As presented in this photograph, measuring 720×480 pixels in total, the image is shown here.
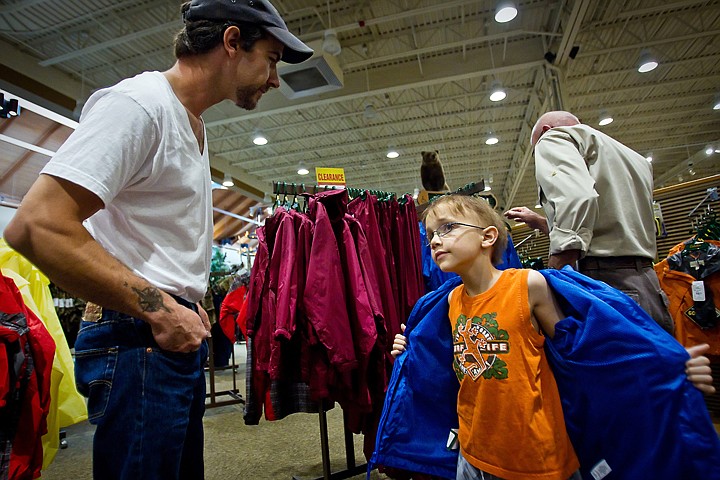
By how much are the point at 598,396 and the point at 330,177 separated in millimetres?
2020

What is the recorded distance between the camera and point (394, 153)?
39.4 ft

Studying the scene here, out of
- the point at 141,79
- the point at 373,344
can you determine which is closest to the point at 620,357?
the point at 373,344

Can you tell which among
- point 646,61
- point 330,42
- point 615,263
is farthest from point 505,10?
point 615,263

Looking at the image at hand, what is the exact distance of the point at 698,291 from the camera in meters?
2.95

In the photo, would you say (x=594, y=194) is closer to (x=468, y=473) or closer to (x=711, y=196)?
(x=468, y=473)

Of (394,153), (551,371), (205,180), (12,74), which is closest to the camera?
(205,180)

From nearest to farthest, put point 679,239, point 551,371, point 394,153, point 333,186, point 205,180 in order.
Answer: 1. point 205,180
2. point 551,371
3. point 333,186
4. point 679,239
5. point 394,153

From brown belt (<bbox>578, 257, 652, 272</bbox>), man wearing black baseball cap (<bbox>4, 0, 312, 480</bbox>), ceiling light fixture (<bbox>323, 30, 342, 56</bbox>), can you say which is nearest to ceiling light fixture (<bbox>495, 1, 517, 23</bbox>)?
ceiling light fixture (<bbox>323, 30, 342, 56</bbox>)

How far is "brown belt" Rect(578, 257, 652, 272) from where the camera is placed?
1718 millimetres

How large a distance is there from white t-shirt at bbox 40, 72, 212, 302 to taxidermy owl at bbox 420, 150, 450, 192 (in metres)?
2.47

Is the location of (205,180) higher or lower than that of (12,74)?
lower

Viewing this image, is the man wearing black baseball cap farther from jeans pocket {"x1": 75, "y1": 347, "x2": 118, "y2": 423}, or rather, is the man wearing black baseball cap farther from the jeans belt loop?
the jeans belt loop

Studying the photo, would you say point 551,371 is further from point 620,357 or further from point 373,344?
point 373,344

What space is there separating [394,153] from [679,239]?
902cm
